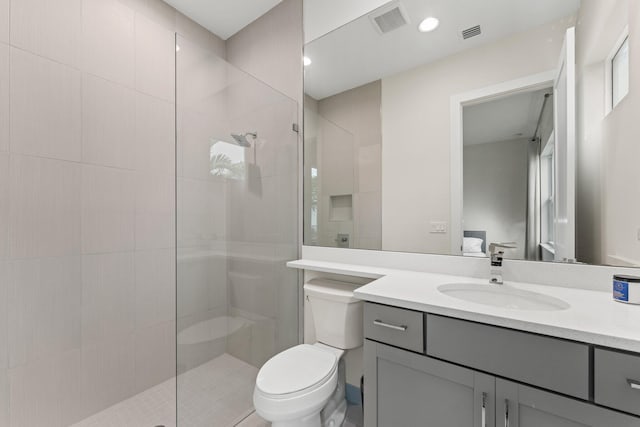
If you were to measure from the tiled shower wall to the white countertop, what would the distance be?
64.3 inches

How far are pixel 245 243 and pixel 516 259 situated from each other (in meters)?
1.45

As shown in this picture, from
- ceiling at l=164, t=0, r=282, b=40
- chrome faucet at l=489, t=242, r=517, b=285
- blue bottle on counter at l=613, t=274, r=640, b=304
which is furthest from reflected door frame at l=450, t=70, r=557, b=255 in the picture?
ceiling at l=164, t=0, r=282, b=40

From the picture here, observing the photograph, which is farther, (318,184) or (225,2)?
(225,2)

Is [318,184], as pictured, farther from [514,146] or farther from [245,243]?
[514,146]

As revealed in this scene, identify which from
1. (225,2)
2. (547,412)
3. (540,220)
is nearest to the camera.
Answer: (547,412)

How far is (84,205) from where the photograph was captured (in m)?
1.62

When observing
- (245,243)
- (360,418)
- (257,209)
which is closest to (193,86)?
(257,209)

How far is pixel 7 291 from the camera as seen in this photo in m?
1.36

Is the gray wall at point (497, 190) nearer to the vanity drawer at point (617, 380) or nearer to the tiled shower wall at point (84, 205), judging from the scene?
the vanity drawer at point (617, 380)

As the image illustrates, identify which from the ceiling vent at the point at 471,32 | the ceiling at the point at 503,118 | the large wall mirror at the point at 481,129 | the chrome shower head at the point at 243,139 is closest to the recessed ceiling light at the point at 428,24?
the large wall mirror at the point at 481,129

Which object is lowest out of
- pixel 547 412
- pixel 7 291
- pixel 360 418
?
pixel 360 418

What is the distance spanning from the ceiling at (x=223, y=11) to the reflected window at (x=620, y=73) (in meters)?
2.11

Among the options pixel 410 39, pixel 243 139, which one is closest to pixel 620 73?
pixel 410 39

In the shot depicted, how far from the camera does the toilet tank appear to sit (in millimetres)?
1459
